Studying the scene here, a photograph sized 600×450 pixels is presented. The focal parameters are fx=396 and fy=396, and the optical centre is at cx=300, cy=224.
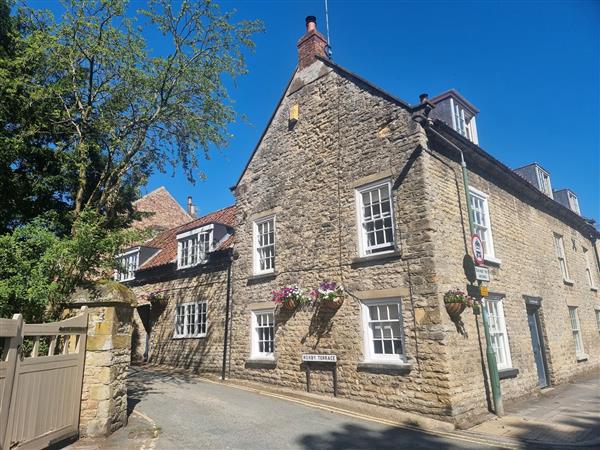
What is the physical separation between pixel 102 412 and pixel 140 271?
1422cm

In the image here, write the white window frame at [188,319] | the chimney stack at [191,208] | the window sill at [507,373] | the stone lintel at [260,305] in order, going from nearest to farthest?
the window sill at [507,373], the stone lintel at [260,305], the white window frame at [188,319], the chimney stack at [191,208]

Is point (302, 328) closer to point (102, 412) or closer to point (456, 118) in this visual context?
point (102, 412)

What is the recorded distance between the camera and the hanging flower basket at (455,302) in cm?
923

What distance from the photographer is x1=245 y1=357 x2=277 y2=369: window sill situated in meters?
12.7

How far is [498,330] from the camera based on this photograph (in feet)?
37.6

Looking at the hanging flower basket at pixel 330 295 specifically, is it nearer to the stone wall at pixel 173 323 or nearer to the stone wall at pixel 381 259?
the stone wall at pixel 381 259

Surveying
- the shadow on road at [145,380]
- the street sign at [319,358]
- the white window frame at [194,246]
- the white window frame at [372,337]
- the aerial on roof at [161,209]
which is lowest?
the shadow on road at [145,380]

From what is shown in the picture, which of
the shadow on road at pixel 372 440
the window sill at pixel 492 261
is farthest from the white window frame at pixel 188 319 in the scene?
the window sill at pixel 492 261

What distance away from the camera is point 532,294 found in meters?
13.5

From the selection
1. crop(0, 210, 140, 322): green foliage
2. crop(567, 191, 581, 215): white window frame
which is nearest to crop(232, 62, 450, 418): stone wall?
crop(0, 210, 140, 322): green foliage

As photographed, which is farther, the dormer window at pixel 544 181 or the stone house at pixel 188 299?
the dormer window at pixel 544 181

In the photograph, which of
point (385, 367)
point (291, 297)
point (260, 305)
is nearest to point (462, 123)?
point (291, 297)

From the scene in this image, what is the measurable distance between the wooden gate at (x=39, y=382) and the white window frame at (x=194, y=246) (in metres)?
9.53

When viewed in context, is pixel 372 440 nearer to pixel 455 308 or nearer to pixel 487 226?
pixel 455 308
